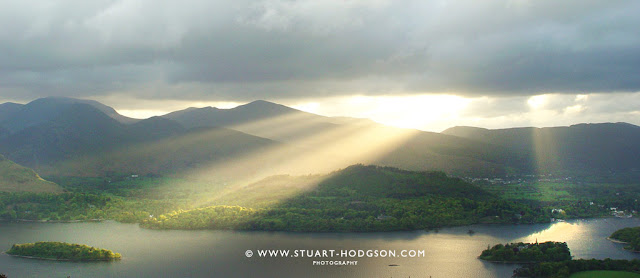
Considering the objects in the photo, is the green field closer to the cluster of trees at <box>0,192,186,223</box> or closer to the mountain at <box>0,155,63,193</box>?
the cluster of trees at <box>0,192,186,223</box>

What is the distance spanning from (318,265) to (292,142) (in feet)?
299

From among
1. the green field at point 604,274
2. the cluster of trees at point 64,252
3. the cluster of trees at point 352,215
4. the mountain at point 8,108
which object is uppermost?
the mountain at point 8,108

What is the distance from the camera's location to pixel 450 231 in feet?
200

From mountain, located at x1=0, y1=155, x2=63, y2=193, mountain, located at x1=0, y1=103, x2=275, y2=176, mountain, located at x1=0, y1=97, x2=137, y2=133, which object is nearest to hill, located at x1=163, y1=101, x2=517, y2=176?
mountain, located at x1=0, y1=103, x2=275, y2=176

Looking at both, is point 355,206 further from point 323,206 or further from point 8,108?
point 8,108

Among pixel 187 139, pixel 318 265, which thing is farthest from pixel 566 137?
pixel 318 265

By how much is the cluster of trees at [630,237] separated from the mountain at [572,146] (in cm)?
7117

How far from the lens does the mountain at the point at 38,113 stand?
167m

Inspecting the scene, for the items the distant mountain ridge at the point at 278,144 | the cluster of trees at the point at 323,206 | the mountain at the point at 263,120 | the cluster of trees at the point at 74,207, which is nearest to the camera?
the cluster of trees at the point at 323,206

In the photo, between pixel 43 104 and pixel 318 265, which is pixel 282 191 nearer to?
pixel 318 265

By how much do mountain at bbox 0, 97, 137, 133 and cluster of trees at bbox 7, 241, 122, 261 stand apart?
125 m

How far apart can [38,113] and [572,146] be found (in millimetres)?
153347

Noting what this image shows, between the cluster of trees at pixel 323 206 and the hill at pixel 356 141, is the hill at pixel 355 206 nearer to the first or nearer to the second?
the cluster of trees at pixel 323 206

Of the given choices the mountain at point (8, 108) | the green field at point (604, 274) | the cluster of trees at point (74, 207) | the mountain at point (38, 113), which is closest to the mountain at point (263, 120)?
the mountain at point (38, 113)
